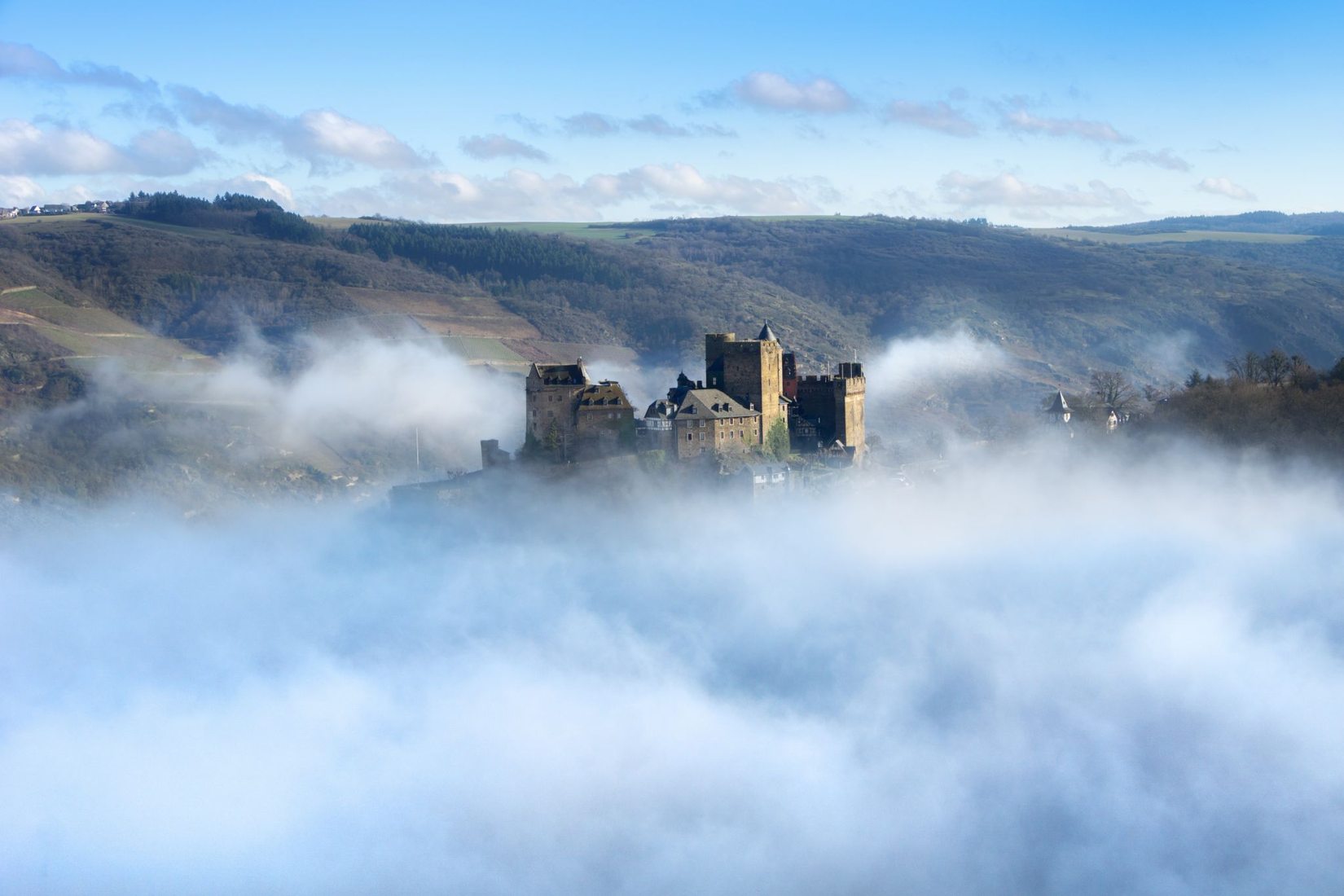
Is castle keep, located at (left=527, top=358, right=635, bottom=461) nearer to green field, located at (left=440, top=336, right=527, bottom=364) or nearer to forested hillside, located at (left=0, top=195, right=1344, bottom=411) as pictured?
green field, located at (left=440, top=336, right=527, bottom=364)

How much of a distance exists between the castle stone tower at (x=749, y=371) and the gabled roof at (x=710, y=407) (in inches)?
22.6

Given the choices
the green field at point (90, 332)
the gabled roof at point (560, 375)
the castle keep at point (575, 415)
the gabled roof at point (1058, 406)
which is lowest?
the gabled roof at point (1058, 406)

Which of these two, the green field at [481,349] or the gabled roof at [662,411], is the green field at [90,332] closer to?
the green field at [481,349]

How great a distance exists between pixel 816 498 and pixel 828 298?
121m

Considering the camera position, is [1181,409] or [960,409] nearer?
[1181,409]

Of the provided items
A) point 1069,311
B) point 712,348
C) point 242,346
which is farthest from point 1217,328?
point 712,348

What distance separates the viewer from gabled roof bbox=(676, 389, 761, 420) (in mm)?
64750

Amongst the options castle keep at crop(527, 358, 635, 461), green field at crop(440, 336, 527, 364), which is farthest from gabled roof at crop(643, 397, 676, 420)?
green field at crop(440, 336, 527, 364)

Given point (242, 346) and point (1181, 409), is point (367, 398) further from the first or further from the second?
point (1181, 409)

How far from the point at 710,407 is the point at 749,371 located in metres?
2.60

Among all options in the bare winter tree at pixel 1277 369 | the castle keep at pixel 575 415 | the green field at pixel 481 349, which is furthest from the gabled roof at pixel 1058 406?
the green field at pixel 481 349

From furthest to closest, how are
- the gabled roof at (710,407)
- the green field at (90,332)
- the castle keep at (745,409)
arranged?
the green field at (90,332), the castle keep at (745,409), the gabled roof at (710,407)

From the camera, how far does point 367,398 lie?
114 m

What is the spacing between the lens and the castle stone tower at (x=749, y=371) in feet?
216
